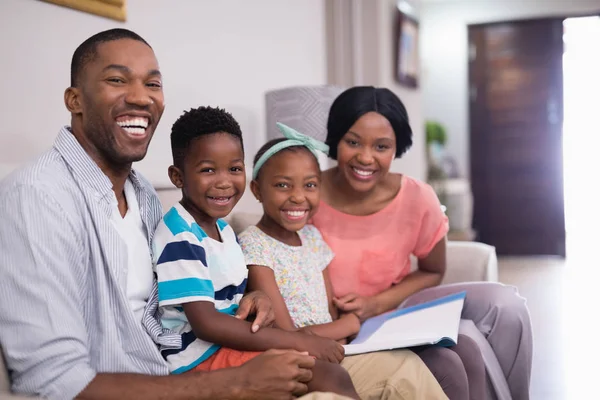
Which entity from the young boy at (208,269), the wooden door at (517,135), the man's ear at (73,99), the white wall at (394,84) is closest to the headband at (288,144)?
the young boy at (208,269)

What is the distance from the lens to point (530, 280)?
209 inches

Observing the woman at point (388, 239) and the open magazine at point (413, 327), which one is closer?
the open magazine at point (413, 327)

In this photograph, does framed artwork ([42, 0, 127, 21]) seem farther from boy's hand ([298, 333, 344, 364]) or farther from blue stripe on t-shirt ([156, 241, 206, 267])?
boy's hand ([298, 333, 344, 364])

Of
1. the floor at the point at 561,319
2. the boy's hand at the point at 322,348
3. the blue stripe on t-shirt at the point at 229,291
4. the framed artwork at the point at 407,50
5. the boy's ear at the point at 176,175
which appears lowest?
the floor at the point at 561,319

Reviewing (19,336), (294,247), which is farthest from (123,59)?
(294,247)

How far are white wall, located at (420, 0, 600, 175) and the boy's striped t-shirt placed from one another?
5.80 metres

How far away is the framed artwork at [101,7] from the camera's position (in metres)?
1.83

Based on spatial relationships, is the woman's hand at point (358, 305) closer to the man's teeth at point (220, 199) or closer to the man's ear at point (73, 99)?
the man's teeth at point (220, 199)

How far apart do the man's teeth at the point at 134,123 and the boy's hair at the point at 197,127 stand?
0.13 m

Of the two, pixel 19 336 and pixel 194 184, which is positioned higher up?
pixel 194 184

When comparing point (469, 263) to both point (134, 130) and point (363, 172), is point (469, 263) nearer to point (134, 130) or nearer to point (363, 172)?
point (363, 172)

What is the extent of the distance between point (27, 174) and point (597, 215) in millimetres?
7285

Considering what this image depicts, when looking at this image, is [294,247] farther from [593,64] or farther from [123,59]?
[593,64]

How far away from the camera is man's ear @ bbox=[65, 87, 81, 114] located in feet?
4.24
